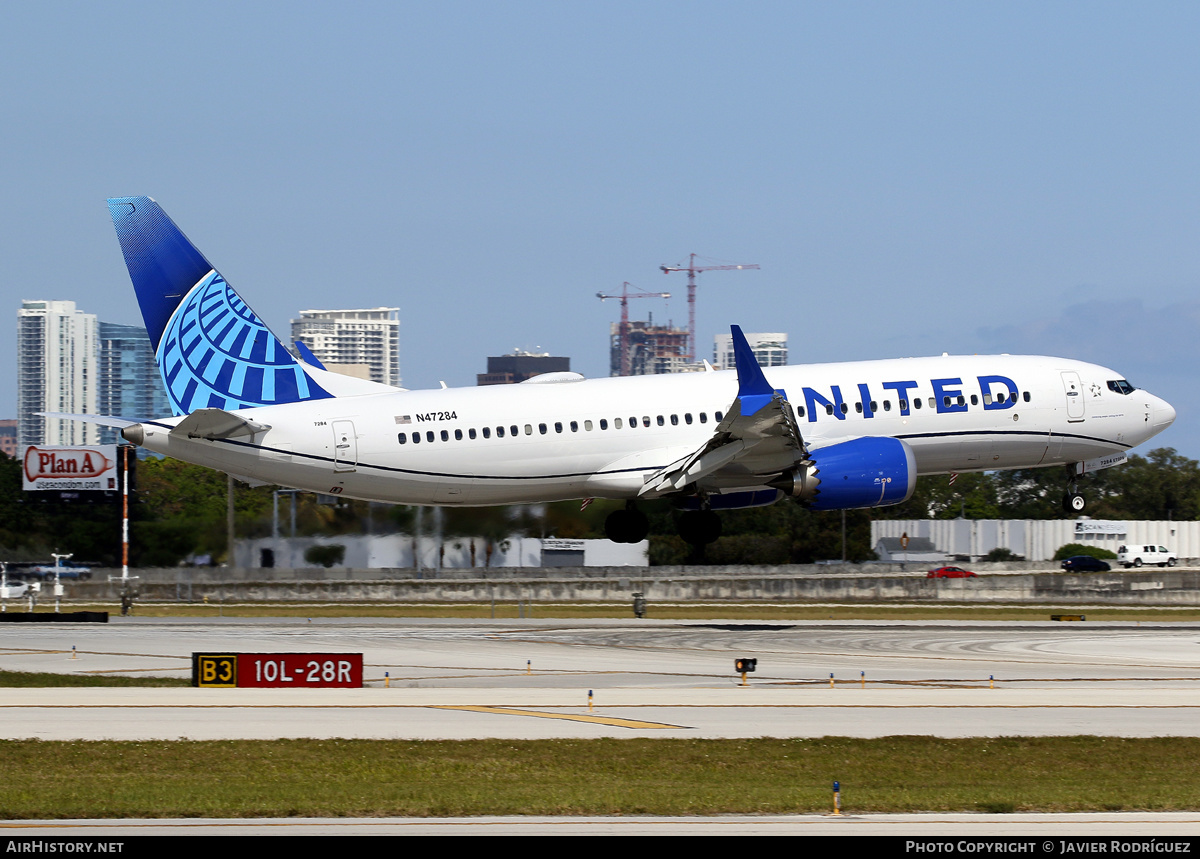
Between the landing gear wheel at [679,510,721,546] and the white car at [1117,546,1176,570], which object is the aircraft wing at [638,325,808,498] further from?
Answer: the white car at [1117,546,1176,570]

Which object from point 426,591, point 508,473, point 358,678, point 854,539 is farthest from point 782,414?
point 854,539

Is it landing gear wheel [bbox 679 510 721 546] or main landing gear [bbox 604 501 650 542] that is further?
main landing gear [bbox 604 501 650 542]

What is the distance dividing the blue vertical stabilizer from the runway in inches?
297

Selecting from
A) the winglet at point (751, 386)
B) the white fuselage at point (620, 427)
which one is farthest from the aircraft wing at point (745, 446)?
the white fuselage at point (620, 427)

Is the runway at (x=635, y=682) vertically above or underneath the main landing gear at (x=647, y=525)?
underneath

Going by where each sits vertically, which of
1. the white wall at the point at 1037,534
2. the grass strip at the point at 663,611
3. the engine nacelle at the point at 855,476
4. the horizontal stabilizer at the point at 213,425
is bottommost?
the grass strip at the point at 663,611

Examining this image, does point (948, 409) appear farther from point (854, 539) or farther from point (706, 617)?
point (854, 539)

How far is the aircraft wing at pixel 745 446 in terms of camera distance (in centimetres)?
4159

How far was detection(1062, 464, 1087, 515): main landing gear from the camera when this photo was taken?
4934 centimetres

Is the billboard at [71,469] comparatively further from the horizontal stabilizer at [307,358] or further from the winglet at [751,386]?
the winglet at [751,386]

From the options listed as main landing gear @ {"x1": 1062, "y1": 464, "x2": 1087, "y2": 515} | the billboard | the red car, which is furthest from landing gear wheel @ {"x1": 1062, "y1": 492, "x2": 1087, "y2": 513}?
the billboard

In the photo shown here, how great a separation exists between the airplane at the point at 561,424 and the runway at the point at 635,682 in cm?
A: 476

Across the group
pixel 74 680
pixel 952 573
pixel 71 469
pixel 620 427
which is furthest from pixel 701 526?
pixel 71 469

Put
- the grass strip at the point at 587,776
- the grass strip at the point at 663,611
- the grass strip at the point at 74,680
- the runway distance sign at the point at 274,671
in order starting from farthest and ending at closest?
the grass strip at the point at 663,611 → the grass strip at the point at 74,680 → the runway distance sign at the point at 274,671 → the grass strip at the point at 587,776
